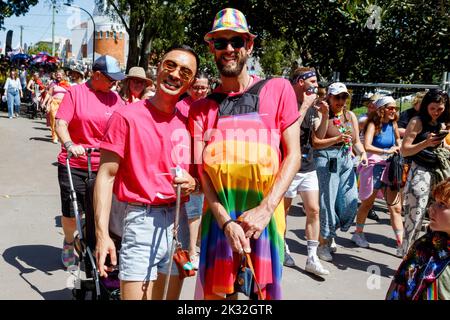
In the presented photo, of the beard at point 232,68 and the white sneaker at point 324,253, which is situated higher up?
the beard at point 232,68

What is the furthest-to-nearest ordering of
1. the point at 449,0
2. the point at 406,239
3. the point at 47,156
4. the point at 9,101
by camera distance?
the point at 9,101 → the point at 449,0 → the point at 47,156 → the point at 406,239

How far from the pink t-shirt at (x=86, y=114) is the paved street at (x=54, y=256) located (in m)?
1.20

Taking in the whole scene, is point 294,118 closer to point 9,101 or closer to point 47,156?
point 47,156

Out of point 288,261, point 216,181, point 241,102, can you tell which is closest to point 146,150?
point 216,181

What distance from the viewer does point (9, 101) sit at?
69.7 ft

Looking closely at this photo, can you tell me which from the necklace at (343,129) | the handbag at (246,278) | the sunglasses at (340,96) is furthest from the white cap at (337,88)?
the handbag at (246,278)

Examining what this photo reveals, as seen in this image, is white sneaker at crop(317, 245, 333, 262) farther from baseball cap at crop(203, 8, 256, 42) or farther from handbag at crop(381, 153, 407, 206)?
baseball cap at crop(203, 8, 256, 42)

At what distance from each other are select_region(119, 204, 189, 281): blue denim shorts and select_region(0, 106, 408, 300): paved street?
1883 millimetres

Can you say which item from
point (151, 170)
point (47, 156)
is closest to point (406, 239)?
point (151, 170)

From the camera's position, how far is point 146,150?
3016 millimetres

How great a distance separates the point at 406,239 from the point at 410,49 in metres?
13.7

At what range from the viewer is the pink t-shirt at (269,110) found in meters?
2.82

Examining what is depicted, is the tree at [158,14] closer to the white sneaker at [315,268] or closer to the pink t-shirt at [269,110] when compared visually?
the white sneaker at [315,268]

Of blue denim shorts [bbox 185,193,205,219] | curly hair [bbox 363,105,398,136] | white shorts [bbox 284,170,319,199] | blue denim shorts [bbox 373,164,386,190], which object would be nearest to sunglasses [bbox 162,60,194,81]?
blue denim shorts [bbox 185,193,205,219]
